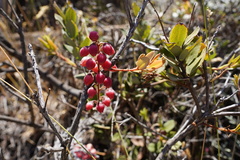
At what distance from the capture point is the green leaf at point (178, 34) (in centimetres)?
63

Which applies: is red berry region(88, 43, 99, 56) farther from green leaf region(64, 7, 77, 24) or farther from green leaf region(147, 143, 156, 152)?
green leaf region(147, 143, 156, 152)

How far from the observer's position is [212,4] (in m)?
1.81

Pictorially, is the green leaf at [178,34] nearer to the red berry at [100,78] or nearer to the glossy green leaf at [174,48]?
the glossy green leaf at [174,48]

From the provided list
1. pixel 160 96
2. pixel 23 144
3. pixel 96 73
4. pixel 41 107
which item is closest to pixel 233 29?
pixel 160 96

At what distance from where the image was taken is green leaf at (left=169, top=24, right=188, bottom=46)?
634 mm

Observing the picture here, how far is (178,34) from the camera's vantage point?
2.12 ft

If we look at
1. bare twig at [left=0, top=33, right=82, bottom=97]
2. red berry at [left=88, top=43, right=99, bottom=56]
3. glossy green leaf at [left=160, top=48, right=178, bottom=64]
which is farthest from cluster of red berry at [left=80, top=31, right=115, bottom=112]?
bare twig at [left=0, top=33, right=82, bottom=97]

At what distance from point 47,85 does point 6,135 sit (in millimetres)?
445

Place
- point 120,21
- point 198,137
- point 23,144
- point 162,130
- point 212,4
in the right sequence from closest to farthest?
1. point 162,130
2. point 198,137
3. point 23,144
4. point 212,4
5. point 120,21

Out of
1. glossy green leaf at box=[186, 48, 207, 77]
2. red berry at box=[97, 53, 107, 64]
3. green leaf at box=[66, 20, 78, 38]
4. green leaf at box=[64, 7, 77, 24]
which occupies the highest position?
green leaf at box=[64, 7, 77, 24]

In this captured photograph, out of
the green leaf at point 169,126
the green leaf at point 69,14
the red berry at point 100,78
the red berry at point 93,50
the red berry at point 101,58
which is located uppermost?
the green leaf at point 69,14

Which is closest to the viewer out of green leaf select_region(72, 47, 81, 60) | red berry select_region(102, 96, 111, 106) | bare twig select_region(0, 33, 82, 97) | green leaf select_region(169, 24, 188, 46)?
green leaf select_region(169, 24, 188, 46)

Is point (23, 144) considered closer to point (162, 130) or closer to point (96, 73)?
point (162, 130)

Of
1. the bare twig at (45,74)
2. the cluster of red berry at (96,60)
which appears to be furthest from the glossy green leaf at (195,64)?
the bare twig at (45,74)
